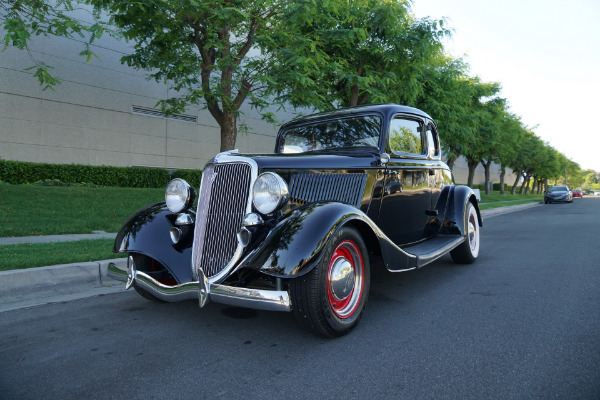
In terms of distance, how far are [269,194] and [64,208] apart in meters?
7.89

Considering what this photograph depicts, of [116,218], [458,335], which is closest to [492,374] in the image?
[458,335]

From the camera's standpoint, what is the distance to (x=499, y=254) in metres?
6.42

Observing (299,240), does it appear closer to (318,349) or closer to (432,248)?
(318,349)

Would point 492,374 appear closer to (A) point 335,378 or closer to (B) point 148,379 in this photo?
(A) point 335,378

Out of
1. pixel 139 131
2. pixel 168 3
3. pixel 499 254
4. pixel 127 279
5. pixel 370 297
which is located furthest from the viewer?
pixel 139 131

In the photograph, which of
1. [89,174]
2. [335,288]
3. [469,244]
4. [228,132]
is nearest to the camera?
[335,288]

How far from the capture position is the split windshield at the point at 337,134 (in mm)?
4082

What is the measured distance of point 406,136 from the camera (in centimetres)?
449

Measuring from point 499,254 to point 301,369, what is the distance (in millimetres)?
5128

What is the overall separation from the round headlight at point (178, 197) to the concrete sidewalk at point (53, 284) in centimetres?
142

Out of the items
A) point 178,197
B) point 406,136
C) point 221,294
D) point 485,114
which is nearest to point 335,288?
point 221,294

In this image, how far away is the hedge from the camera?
11.6 m

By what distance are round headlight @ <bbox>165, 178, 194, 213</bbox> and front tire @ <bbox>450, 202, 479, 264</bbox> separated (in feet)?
11.4

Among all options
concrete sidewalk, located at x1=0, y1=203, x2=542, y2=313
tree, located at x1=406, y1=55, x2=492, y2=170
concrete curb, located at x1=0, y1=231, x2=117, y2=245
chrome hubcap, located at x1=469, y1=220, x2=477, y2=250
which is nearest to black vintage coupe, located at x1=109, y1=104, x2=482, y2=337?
concrete sidewalk, located at x1=0, y1=203, x2=542, y2=313
